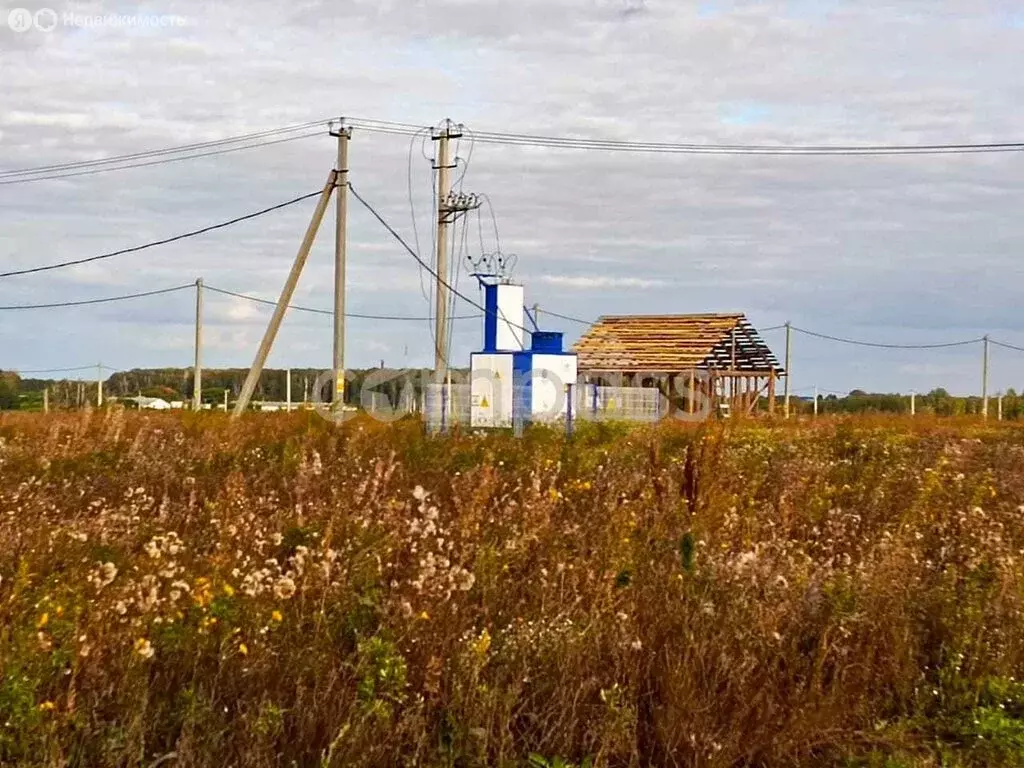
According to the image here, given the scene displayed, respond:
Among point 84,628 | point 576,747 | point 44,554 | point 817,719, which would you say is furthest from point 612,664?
point 44,554

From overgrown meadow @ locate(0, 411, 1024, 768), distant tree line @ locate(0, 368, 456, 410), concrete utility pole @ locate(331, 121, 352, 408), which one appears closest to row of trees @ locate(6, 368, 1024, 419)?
distant tree line @ locate(0, 368, 456, 410)

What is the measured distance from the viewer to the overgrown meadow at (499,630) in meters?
4.55

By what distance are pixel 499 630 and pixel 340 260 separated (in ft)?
71.9

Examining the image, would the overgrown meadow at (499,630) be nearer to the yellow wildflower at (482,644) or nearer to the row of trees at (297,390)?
the yellow wildflower at (482,644)

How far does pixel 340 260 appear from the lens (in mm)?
26734

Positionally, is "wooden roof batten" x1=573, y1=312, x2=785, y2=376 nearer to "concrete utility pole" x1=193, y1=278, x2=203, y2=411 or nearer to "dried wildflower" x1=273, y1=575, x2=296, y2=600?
"concrete utility pole" x1=193, y1=278, x2=203, y2=411

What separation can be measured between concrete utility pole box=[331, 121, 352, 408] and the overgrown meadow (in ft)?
58.2

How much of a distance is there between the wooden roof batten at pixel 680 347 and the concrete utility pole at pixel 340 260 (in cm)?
1863

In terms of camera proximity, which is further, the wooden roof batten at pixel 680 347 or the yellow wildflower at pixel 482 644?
the wooden roof batten at pixel 680 347

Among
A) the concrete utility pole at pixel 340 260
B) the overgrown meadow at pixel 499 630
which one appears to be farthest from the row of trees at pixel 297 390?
the overgrown meadow at pixel 499 630

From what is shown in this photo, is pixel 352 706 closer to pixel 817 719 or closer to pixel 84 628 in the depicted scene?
pixel 84 628

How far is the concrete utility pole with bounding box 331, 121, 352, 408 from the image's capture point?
2603cm

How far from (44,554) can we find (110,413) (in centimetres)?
817

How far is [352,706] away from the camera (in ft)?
15.0
